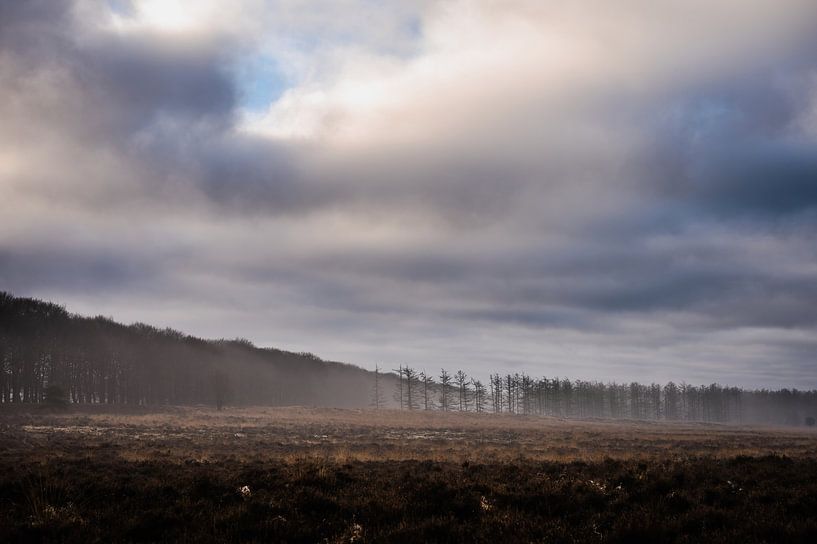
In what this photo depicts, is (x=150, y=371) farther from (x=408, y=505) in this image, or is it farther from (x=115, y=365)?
(x=408, y=505)

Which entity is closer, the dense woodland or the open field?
the open field

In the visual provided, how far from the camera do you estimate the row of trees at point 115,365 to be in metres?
82.7

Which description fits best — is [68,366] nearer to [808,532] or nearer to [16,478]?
[16,478]

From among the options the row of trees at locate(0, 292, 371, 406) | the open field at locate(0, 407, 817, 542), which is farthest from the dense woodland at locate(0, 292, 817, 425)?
the open field at locate(0, 407, 817, 542)

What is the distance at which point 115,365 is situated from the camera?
99500 millimetres

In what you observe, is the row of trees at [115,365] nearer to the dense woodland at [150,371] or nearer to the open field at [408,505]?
the dense woodland at [150,371]

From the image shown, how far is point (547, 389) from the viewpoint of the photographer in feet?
517

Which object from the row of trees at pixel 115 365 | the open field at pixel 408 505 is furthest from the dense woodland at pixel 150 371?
the open field at pixel 408 505

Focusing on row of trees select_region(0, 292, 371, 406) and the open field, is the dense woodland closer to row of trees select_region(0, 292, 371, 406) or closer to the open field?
row of trees select_region(0, 292, 371, 406)

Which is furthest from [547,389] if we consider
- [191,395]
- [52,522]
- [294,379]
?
[52,522]

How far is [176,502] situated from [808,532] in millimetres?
12545

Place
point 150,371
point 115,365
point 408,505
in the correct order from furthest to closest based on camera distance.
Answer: point 150,371 < point 115,365 < point 408,505

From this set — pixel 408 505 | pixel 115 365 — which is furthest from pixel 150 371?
pixel 408 505

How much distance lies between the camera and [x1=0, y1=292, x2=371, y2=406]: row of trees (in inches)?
3255
